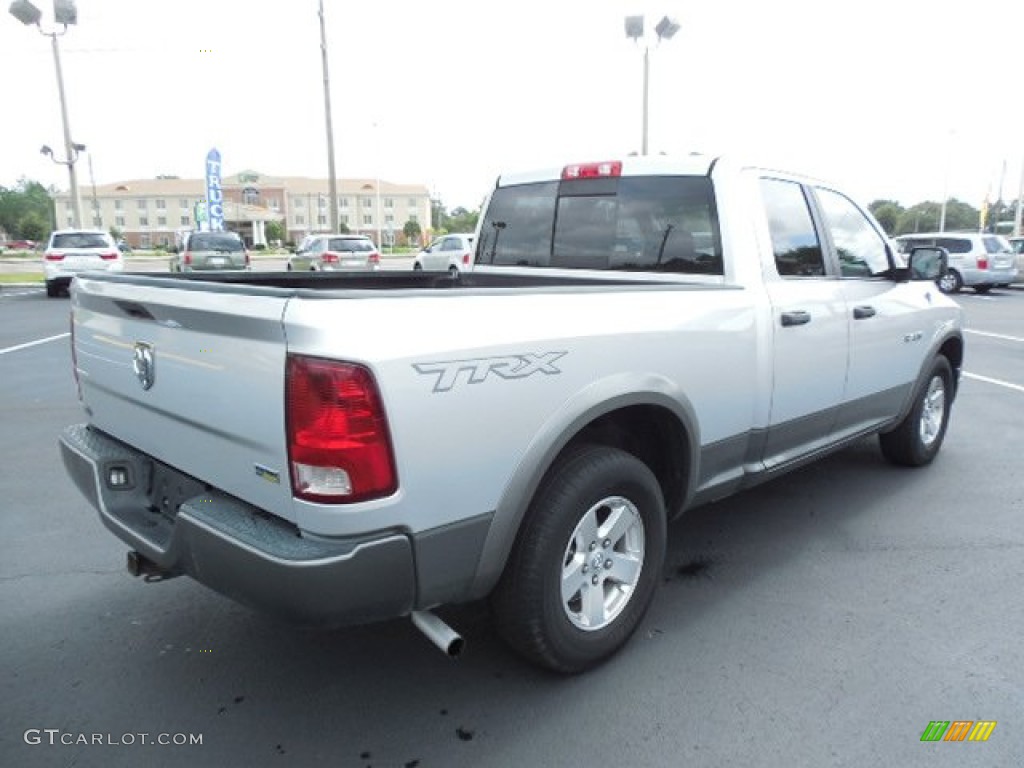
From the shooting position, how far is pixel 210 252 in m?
20.1

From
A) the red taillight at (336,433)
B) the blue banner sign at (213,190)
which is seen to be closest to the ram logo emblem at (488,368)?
the red taillight at (336,433)

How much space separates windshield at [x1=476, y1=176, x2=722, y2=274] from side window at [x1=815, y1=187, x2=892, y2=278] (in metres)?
0.95

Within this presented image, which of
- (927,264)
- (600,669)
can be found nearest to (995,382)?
(927,264)

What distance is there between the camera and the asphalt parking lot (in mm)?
2375

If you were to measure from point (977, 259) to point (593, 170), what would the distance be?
19684 mm

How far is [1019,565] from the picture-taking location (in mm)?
3646

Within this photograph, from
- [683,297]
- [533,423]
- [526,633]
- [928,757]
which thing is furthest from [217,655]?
[928,757]

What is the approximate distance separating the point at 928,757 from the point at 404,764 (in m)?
1.61

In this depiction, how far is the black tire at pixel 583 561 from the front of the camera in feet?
8.09

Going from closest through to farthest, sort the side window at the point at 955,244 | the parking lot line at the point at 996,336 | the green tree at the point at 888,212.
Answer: the parking lot line at the point at 996,336 → the side window at the point at 955,244 → the green tree at the point at 888,212

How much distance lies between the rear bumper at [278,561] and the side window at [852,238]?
307 centimetres

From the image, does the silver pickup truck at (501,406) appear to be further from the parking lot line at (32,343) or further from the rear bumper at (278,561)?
the parking lot line at (32,343)

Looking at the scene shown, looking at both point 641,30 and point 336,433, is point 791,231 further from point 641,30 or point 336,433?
point 641,30

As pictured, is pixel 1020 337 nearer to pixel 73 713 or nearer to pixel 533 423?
pixel 533 423
